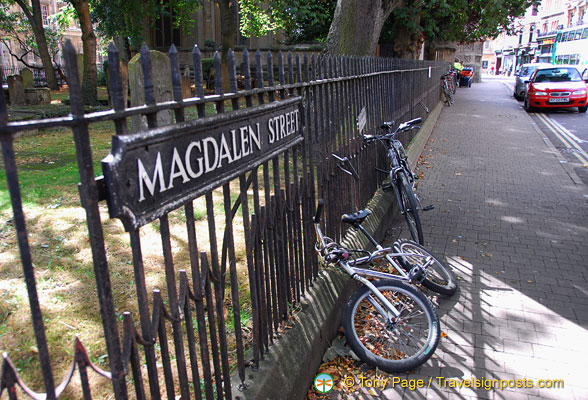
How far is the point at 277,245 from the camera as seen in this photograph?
9.94 feet

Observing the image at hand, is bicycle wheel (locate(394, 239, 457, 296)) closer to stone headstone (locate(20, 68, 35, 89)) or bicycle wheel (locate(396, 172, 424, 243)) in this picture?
bicycle wheel (locate(396, 172, 424, 243))

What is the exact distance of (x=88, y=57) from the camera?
1836 centimetres

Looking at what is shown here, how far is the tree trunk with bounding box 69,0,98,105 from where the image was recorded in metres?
18.1

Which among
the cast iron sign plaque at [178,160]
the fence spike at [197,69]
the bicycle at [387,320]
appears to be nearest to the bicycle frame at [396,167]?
the bicycle at [387,320]

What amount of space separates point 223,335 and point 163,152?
115 centimetres

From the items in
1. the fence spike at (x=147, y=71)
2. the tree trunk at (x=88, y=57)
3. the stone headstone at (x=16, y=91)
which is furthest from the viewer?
the stone headstone at (x=16, y=91)

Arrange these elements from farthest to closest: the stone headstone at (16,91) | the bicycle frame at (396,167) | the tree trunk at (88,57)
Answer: the stone headstone at (16,91) < the tree trunk at (88,57) < the bicycle frame at (396,167)

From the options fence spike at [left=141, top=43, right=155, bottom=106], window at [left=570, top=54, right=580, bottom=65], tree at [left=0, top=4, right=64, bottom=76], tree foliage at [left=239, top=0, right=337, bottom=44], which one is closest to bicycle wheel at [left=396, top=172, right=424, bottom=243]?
fence spike at [left=141, top=43, right=155, bottom=106]

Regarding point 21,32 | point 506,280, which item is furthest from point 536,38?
point 506,280

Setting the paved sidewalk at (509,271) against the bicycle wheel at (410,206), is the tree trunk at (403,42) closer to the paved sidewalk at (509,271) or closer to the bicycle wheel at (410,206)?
the paved sidewalk at (509,271)

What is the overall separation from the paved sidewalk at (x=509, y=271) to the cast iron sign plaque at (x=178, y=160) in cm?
199

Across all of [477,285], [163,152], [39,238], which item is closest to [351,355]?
[477,285]

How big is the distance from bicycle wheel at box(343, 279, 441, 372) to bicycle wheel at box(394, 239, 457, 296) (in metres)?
0.73

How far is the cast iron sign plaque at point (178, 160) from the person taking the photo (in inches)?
60.7
